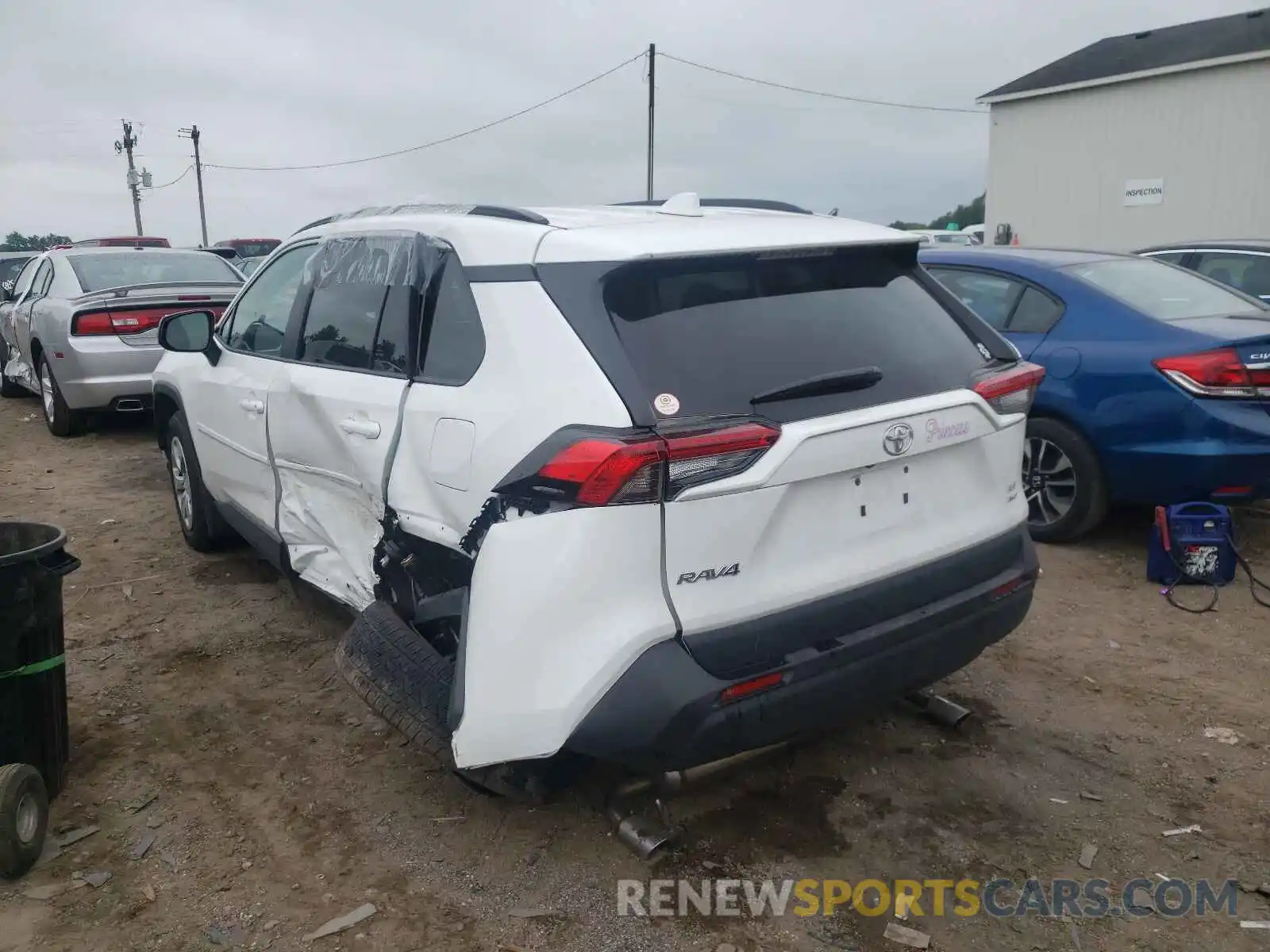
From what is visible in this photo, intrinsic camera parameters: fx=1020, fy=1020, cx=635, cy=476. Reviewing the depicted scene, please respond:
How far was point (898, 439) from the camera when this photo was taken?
8.73ft

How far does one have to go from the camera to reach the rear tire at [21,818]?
2814 mm

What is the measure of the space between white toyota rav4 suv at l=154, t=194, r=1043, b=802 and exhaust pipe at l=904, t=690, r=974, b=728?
23.6 inches

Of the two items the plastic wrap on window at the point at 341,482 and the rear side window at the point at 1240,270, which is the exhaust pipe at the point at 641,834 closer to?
the plastic wrap on window at the point at 341,482

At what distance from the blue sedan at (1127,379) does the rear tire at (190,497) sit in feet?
14.3

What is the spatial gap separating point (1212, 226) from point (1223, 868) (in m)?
20.7

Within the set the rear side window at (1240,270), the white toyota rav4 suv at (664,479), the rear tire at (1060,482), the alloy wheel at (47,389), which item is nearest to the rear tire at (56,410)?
the alloy wheel at (47,389)

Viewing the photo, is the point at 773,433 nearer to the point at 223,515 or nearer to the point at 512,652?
the point at 512,652

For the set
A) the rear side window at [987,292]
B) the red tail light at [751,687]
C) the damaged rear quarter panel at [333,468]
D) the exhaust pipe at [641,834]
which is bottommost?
the exhaust pipe at [641,834]

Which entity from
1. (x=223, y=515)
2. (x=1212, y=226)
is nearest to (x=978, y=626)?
(x=223, y=515)

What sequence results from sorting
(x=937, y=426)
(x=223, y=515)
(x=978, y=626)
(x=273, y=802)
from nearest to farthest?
(x=937, y=426) < (x=978, y=626) < (x=273, y=802) < (x=223, y=515)

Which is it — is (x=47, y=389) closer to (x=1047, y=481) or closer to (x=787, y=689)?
(x=1047, y=481)

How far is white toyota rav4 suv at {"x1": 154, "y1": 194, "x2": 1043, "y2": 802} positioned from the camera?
2383 millimetres

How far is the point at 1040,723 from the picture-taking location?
145 inches

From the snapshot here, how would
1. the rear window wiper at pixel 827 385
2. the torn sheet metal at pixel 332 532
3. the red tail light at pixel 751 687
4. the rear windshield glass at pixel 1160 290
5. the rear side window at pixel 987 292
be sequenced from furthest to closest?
the rear side window at pixel 987 292 < the rear windshield glass at pixel 1160 290 < the torn sheet metal at pixel 332 532 < the rear window wiper at pixel 827 385 < the red tail light at pixel 751 687
